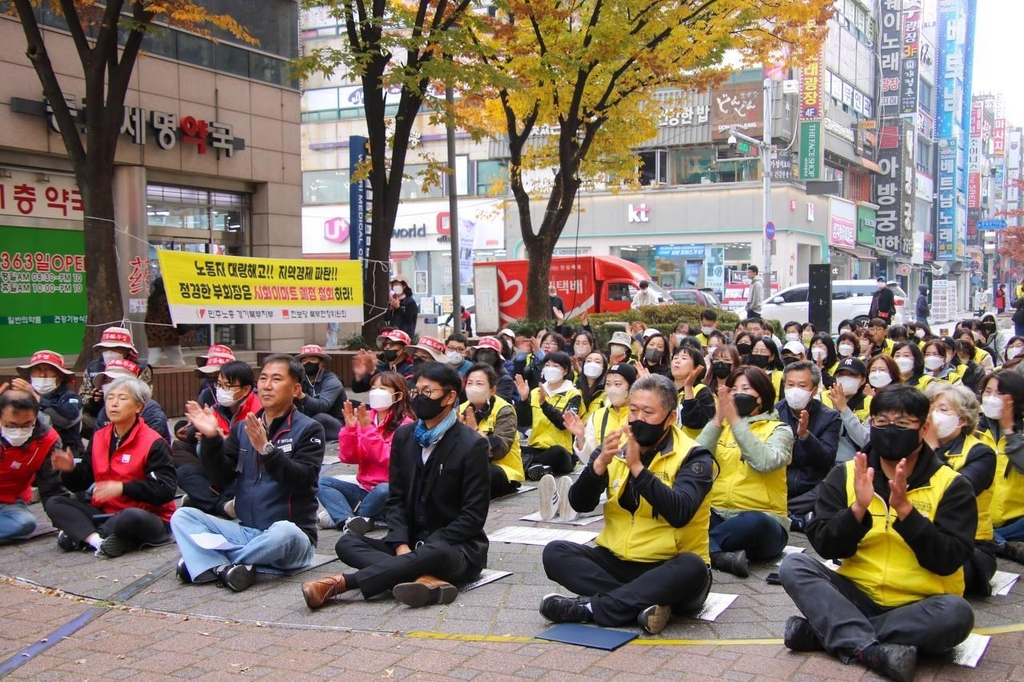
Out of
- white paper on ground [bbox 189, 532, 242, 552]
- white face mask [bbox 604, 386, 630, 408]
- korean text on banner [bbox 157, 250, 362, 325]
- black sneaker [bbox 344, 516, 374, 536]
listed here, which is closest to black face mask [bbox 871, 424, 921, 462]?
white face mask [bbox 604, 386, 630, 408]

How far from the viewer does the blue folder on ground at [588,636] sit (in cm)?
490

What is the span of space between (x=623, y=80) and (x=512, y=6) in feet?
10.6

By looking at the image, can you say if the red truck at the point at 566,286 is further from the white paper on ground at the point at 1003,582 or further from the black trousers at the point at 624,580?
the black trousers at the point at 624,580

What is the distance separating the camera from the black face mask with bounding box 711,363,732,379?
27.1ft

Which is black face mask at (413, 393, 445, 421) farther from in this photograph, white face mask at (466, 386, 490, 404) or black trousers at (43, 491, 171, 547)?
black trousers at (43, 491, 171, 547)

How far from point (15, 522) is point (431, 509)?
3.47 m

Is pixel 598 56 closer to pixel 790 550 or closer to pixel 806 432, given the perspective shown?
pixel 806 432

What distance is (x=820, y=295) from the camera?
68.7 ft

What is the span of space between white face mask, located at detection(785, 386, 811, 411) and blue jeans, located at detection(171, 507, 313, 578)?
3358 millimetres

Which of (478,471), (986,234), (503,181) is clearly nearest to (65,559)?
(478,471)

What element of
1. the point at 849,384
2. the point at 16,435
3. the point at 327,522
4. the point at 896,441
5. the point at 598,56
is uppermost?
the point at 598,56

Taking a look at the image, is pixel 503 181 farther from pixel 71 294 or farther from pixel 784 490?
pixel 784 490

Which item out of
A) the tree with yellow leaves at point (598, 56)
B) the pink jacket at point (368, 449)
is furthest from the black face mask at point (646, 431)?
the tree with yellow leaves at point (598, 56)

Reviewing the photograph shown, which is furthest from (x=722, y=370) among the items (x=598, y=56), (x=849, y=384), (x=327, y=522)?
(x=598, y=56)
